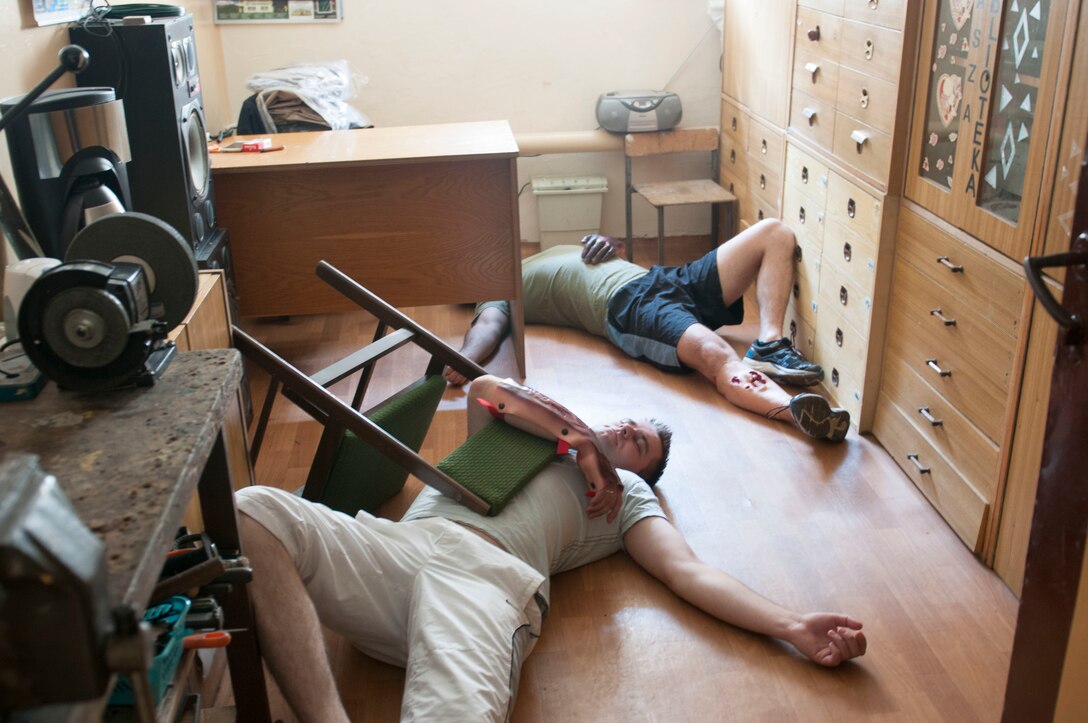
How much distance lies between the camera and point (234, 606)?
1.55m

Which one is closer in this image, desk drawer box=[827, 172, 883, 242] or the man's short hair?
the man's short hair

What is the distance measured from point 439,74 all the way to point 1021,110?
3.09 m

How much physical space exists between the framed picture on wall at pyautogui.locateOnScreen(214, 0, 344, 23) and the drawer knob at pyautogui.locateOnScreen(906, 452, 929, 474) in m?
3.26

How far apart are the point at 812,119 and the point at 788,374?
0.88 metres

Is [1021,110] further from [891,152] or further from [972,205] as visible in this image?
[891,152]

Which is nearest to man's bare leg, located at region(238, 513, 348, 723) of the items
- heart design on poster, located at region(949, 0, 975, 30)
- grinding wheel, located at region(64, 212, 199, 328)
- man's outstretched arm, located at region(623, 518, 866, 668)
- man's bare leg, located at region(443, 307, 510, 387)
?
grinding wheel, located at region(64, 212, 199, 328)

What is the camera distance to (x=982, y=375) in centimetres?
228

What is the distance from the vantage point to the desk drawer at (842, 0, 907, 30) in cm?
264

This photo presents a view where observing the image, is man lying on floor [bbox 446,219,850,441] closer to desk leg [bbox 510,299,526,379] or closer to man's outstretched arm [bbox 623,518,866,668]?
desk leg [bbox 510,299,526,379]

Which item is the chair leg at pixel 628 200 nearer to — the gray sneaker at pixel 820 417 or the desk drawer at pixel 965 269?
the gray sneaker at pixel 820 417

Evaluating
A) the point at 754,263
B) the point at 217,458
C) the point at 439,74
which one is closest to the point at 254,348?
the point at 217,458

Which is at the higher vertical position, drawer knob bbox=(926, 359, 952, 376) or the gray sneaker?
drawer knob bbox=(926, 359, 952, 376)

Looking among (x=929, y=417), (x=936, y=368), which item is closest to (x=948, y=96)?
(x=936, y=368)

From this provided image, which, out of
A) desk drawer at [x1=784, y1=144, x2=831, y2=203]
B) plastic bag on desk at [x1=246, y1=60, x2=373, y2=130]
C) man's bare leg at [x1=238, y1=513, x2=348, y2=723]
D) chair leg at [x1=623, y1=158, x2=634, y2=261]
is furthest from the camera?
chair leg at [x1=623, y1=158, x2=634, y2=261]
